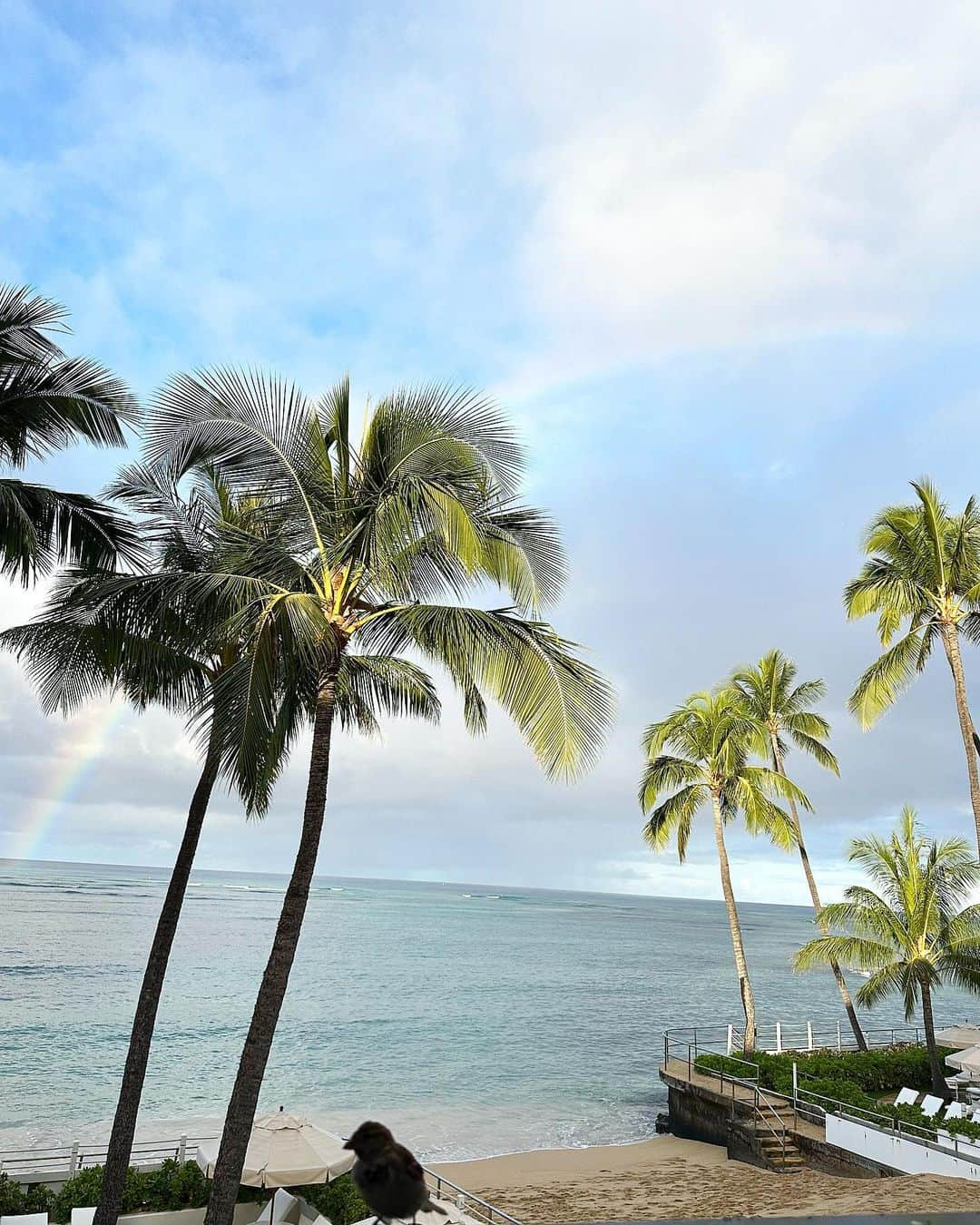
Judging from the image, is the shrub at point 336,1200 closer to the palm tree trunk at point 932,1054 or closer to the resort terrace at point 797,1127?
the resort terrace at point 797,1127

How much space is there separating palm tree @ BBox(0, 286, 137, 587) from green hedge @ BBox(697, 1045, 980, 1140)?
1791cm

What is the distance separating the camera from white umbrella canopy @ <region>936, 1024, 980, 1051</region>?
93.4 ft

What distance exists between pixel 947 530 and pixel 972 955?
10.6 metres

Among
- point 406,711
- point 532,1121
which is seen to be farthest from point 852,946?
point 406,711

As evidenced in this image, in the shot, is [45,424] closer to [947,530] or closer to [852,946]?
[947,530]

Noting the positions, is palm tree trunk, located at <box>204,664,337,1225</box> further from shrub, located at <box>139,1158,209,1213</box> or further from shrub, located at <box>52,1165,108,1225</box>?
shrub, located at <box>52,1165,108,1225</box>

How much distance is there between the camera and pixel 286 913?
955 cm

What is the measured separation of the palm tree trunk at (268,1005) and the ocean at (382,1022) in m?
17.8

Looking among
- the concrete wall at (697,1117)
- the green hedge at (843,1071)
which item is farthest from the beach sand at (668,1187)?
the green hedge at (843,1071)

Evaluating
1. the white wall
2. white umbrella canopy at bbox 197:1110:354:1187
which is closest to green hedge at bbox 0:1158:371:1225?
white umbrella canopy at bbox 197:1110:354:1187

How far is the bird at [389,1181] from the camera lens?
1.30 metres

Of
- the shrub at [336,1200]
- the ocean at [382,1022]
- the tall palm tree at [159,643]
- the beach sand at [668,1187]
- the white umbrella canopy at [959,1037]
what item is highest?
the tall palm tree at [159,643]

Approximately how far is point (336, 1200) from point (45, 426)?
1117cm

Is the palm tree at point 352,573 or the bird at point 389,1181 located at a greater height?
the palm tree at point 352,573
